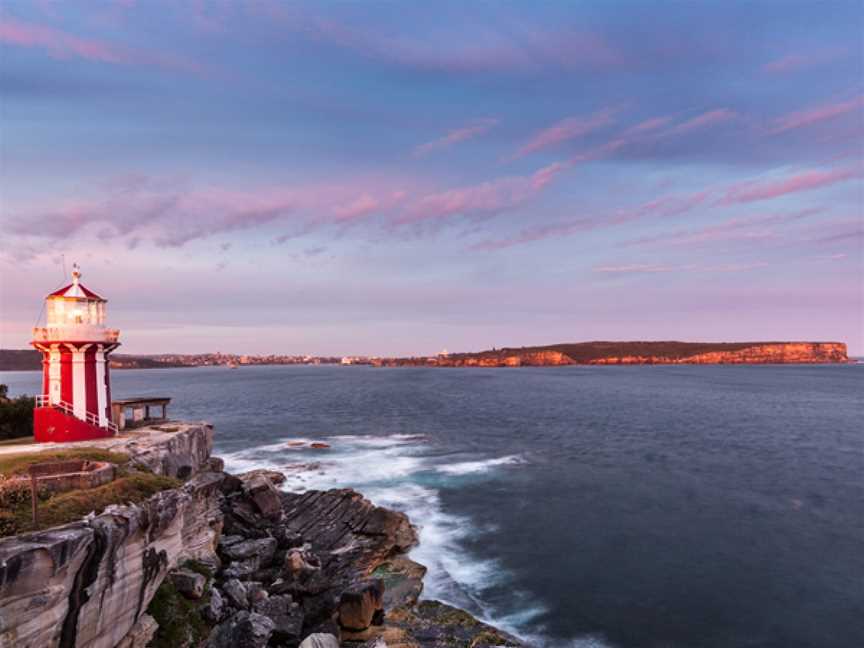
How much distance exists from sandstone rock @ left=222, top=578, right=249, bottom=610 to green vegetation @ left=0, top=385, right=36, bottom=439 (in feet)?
62.6

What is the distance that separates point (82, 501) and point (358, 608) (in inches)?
384

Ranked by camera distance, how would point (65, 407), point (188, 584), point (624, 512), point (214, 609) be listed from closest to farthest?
point (214, 609) → point (188, 584) → point (65, 407) → point (624, 512)

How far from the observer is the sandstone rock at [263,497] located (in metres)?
27.8

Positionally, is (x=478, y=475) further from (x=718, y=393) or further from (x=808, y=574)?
(x=718, y=393)

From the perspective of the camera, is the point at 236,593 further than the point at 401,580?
No

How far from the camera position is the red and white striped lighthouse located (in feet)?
80.9

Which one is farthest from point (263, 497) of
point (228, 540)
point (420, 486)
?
point (420, 486)

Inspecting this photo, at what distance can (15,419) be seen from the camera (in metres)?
29.3

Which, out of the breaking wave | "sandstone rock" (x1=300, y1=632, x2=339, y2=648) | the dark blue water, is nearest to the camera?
"sandstone rock" (x1=300, y1=632, x2=339, y2=648)

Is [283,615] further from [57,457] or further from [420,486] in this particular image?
[420,486]

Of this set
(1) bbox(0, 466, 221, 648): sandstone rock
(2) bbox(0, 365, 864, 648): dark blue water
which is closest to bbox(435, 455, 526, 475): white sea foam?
(2) bbox(0, 365, 864, 648): dark blue water

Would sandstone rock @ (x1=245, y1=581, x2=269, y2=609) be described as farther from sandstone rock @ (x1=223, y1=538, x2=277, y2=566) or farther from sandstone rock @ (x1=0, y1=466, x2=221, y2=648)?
sandstone rock @ (x1=0, y1=466, x2=221, y2=648)

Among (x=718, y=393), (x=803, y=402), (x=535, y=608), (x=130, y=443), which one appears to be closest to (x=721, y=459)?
(x=535, y=608)

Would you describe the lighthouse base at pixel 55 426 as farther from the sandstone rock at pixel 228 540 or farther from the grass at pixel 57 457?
the sandstone rock at pixel 228 540
